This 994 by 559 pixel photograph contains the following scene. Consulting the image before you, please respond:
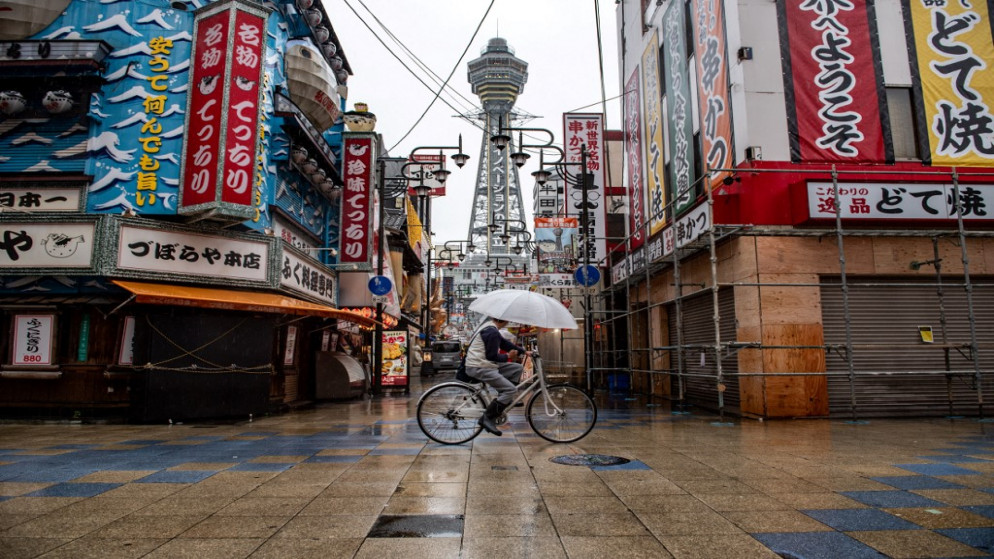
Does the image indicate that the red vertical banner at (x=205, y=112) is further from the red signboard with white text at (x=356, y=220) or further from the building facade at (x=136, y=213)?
the red signboard with white text at (x=356, y=220)

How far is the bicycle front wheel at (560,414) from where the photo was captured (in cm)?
802

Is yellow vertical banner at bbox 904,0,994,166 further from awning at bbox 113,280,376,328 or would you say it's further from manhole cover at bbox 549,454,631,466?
awning at bbox 113,280,376,328

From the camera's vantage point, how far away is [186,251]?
12055mm

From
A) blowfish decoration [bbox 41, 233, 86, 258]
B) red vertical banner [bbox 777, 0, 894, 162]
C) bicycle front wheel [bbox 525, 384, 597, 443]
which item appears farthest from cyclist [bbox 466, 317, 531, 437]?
blowfish decoration [bbox 41, 233, 86, 258]

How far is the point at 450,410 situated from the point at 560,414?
1.52 meters

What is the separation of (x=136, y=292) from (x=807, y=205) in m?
12.5

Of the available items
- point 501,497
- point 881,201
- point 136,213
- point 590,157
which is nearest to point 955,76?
point 881,201

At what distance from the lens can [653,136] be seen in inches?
707

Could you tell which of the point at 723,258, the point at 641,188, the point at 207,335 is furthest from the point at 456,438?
the point at 641,188

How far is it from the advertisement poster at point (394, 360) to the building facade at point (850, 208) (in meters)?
10.5

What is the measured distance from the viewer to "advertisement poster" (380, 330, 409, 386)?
20031mm

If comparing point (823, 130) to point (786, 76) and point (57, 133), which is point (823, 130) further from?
point (57, 133)

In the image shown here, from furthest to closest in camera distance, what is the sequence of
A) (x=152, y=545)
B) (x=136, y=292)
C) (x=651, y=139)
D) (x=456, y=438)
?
(x=651, y=139) → (x=136, y=292) → (x=456, y=438) → (x=152, y=545)

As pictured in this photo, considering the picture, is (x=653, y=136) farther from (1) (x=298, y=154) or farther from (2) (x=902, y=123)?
(1) (x=298, y=154)
